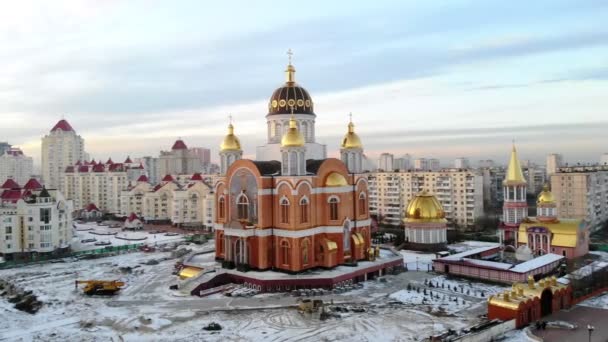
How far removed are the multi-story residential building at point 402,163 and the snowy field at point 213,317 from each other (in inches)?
A: 3055

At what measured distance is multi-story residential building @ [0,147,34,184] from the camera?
102294 millimetres

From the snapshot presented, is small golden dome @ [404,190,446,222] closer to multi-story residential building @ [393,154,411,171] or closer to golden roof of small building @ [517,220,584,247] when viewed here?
golden roof of small building @ [517,220,584,247]

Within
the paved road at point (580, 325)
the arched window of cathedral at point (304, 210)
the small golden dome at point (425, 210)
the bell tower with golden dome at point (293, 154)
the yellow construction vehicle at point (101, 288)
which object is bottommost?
the paved road at point (580, 325)

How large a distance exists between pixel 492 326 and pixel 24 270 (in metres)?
28.3

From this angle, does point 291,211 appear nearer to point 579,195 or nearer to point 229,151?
point 229,151

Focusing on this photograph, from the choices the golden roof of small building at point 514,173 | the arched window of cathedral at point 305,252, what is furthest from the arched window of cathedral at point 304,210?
the golden roof of small building at point 514,173

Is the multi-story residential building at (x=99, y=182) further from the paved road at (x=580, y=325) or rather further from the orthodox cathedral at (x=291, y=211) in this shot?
the paved road at (x=580, y=325)

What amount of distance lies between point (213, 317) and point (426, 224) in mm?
20277

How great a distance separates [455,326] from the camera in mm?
19750

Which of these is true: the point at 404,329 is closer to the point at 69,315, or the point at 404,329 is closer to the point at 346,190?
the point at 346,190

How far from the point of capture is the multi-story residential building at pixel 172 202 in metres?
57.8

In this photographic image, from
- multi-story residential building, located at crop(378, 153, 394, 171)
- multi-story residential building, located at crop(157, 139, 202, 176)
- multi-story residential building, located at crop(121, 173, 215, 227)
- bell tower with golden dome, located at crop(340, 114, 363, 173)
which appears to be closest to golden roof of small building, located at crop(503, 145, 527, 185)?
bell tower with golden dome, located at crop(340, 114, 363, 173)

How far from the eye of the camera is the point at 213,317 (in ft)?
70.6

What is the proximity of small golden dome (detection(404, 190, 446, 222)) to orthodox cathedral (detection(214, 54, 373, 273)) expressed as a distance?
24.5ft
